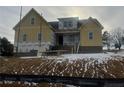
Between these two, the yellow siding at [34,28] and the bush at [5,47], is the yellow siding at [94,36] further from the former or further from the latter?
the bush at [5,47]

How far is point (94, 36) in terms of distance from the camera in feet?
46.8

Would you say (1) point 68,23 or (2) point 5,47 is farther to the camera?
(1) point 68,23

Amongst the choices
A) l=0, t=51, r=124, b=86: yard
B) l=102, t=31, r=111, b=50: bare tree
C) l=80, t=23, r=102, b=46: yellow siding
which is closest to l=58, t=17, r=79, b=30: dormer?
l=80, t=23, r=102, b=46: yellow siding

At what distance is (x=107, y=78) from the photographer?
701cm

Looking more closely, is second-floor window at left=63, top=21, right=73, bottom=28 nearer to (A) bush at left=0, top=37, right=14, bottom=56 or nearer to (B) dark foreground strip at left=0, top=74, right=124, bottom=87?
(A) bush at left=0, top=37, right=14, bottom=56

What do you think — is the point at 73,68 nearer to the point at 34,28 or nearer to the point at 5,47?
the point at 5,47

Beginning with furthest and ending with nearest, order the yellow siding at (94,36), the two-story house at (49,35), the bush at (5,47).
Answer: the yellow siding at (94,36)
the two-story house at (49,35)
the bush at (5,47)

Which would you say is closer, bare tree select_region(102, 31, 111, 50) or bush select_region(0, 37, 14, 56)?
bush select_region(0, 37, 14, 56)

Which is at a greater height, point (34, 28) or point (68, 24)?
point (68, 24)

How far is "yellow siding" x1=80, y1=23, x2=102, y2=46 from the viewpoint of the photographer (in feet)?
46.5

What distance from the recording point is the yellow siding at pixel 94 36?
1418 centimetres

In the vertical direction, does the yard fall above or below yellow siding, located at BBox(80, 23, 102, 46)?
below

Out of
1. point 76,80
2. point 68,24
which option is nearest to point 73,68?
point 76,80

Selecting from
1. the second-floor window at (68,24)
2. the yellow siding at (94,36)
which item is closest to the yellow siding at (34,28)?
the second-floor window at (68,24)
